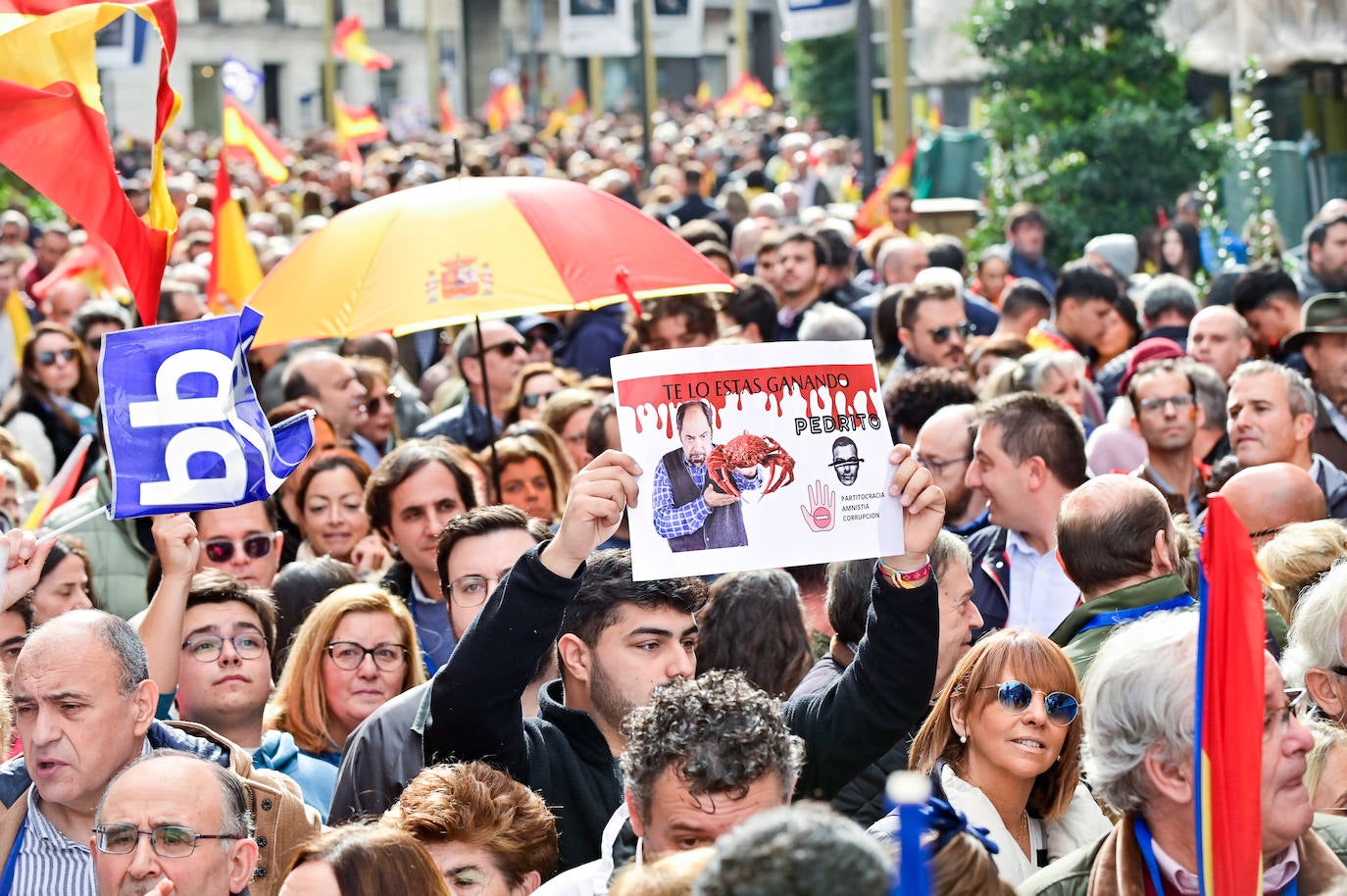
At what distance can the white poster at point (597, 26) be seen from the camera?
1908cm

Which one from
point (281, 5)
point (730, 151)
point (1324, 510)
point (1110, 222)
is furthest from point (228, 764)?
point (281, 5)

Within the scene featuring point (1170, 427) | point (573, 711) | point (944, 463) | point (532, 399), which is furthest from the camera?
point (532, 399)

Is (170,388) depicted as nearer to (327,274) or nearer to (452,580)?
(452,580)

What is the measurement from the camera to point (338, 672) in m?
5.11

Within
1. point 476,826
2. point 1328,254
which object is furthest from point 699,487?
point 1328,254

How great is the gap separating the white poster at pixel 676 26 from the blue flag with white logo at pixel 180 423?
16483mm

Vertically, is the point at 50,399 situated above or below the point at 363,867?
above

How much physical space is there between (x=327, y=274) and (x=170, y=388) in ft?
6.16

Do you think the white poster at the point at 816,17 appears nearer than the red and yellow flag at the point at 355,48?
Yes

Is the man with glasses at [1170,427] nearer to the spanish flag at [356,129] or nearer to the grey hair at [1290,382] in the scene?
the grey hair at [1290,382]

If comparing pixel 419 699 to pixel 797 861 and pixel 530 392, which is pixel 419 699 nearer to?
pixel 797 861

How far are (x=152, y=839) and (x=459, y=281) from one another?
9.29 ft

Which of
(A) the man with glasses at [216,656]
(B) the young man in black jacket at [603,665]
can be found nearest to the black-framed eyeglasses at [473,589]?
(A) the man with glasses at [216,656]

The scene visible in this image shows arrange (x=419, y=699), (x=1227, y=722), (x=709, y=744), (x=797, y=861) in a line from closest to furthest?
(x=797, y=861), (x=1227, y=722), (x=709, y=744), (x=419, y=699)
